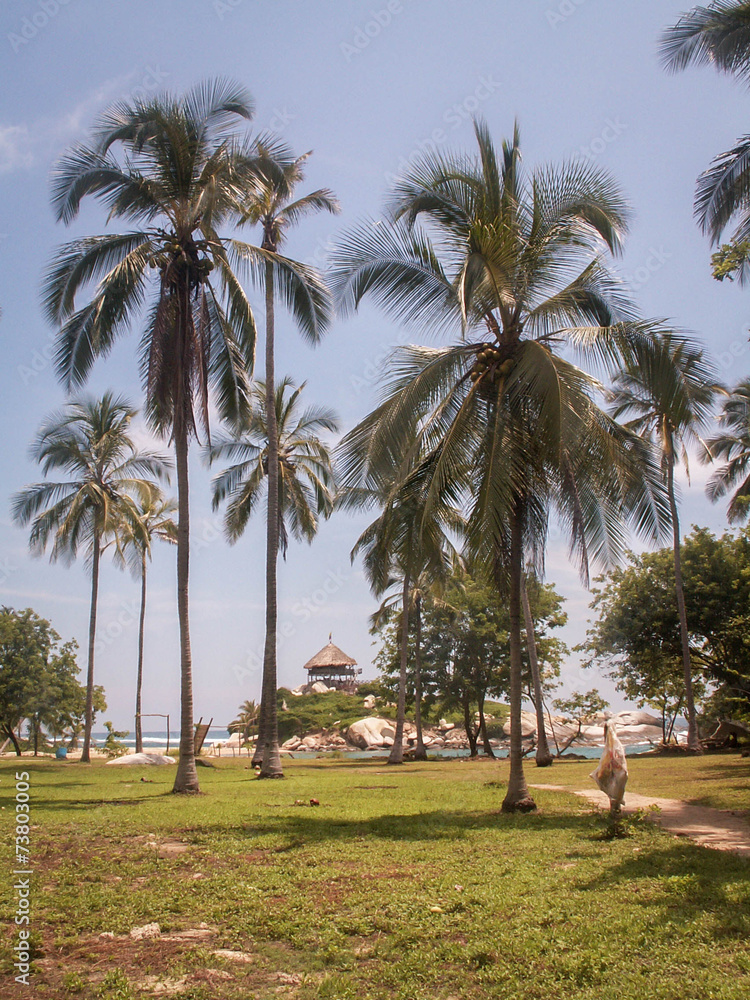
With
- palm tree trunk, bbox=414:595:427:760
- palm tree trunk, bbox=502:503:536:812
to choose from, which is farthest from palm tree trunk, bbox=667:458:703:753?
palm tree trunk, bbox=502:503:536:812

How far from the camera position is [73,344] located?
581 inches

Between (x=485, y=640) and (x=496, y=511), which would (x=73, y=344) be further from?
(x=485, y=640)

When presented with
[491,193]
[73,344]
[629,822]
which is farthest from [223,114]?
[629,822]

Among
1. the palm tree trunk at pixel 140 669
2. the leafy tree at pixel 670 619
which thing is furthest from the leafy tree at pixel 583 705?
the palm tree trunk at pixel 140 669

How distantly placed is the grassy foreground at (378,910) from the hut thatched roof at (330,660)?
46.9 meters

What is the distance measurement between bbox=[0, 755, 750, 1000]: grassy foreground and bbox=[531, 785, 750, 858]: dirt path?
419mm

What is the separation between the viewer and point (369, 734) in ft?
156

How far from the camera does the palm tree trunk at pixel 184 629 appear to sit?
1412cm

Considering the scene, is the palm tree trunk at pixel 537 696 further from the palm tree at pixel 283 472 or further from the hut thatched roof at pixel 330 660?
the hut thatched roof at pixel 330 660

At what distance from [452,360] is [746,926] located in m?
8.14

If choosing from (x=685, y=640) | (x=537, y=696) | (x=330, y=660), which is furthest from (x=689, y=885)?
(x=330, y=660)

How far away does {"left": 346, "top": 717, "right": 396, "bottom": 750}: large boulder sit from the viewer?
4747 centimetres

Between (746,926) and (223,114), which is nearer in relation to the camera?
(746,926)

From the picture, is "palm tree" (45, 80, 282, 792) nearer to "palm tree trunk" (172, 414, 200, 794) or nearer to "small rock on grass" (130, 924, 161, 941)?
"palm tree trunk" (172, 414, 200, 794)
